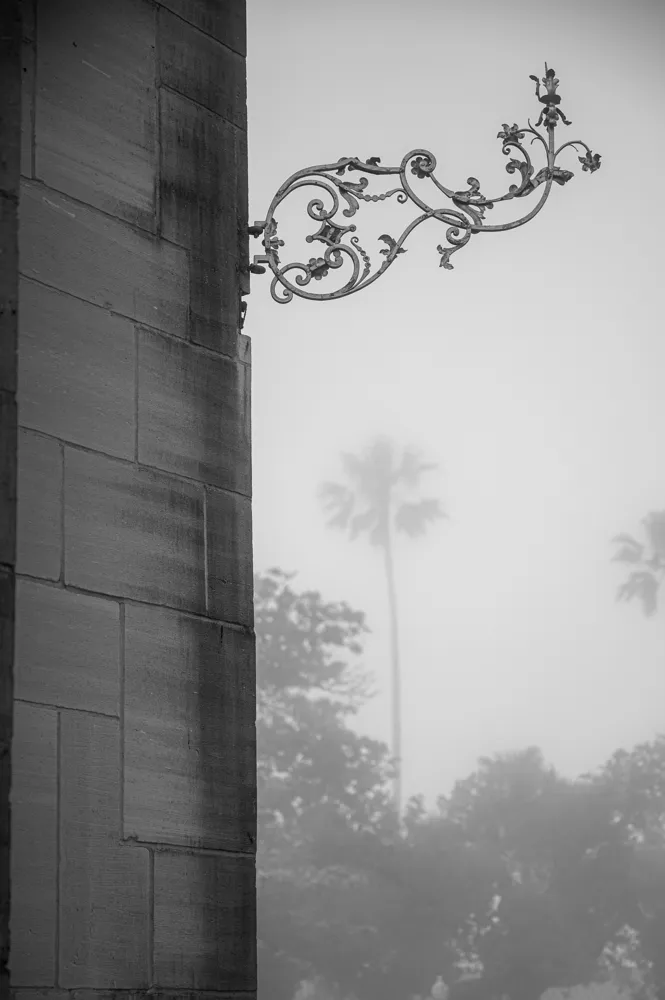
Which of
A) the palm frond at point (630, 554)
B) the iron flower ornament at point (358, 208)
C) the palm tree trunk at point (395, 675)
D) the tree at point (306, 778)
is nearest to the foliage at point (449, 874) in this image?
the tree at point (306, 778)

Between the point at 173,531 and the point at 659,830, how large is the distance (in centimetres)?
3244

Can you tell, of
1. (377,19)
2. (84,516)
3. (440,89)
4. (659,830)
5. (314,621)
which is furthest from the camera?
(377,19)

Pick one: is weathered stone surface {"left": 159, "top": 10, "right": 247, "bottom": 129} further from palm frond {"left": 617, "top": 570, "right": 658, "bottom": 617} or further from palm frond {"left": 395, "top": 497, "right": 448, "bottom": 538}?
palm frond {"left": 395, "top": 497, "right": 448, "bottom": 538}

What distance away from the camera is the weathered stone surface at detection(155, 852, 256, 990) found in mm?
4484

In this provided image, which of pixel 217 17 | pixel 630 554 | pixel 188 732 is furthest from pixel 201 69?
pixel 630 554

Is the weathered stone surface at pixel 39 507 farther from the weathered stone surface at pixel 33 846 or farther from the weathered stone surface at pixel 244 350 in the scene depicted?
the weathered stone surface at pixel 244 350

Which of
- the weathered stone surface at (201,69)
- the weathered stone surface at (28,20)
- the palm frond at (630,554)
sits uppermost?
the palm frond at (630,554)

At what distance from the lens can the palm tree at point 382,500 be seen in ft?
169

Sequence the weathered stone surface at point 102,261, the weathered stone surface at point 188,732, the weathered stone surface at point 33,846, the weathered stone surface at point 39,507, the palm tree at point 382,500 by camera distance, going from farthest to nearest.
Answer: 1. the palm tree at point 382,500
2. the weathered stone surface at point 102,261
3. the weathered stone surface at point 188,732
4. the weathered stone surface at point 39,507
5. the weathered stone surface at point 33,846

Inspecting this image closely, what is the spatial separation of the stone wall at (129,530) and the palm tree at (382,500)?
148 ft

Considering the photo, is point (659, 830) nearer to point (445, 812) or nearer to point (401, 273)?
point (445, 812)

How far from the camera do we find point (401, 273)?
294 ft

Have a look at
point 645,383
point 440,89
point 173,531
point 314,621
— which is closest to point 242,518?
point 173,531

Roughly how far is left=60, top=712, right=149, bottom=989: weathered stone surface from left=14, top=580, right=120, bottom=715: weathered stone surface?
7 cm
